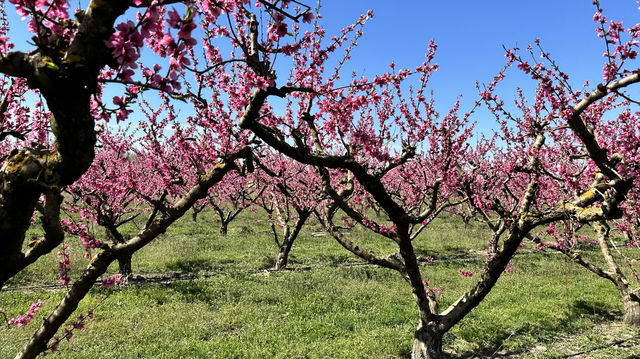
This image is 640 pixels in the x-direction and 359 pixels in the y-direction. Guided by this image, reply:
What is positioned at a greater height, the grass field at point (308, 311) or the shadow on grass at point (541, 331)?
the grass field at point (308, 311)

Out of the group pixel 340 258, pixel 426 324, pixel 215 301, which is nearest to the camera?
pixel 426 324

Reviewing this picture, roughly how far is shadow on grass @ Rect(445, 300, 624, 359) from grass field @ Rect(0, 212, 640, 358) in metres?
0.04

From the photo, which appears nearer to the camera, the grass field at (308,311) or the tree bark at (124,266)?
the grass field at (308,311)

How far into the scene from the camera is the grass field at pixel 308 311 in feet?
27.0

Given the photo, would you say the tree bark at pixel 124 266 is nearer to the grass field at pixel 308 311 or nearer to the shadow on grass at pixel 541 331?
the grass field at pixel 308 311

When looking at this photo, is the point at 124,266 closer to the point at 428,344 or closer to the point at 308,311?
the point at 308,311

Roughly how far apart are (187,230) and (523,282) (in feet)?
Result: 66.6

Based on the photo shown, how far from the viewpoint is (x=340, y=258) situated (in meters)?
18.4

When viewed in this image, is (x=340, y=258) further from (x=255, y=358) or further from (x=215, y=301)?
(x=255, y=358)

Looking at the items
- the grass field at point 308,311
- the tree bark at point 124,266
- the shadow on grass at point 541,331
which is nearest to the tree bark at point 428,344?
the grass field at point 308,311

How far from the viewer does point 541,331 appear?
376 inches

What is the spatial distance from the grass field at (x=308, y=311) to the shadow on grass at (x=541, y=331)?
39 millimetres

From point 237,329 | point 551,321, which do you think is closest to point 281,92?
point 237,329

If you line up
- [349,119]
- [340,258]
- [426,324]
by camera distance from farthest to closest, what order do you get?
1. [340,258]
2. [426,324]
3. [349,119]
